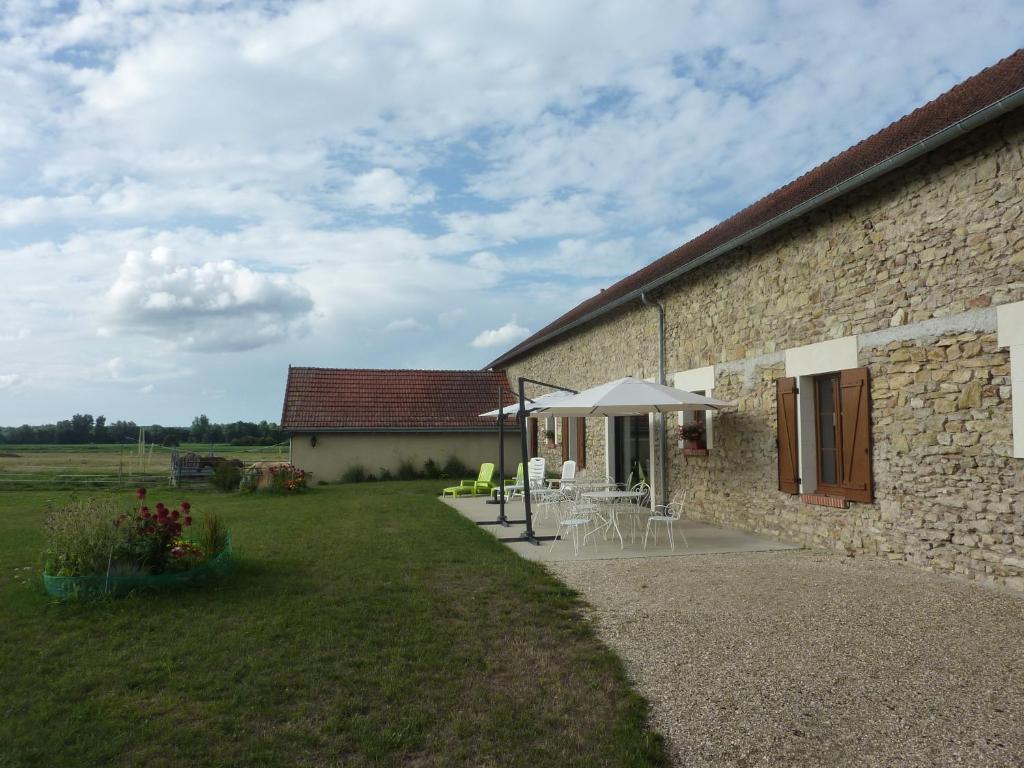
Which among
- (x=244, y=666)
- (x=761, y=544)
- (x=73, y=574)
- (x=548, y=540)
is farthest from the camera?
(x=548, y=540)

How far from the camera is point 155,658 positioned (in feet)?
14.8

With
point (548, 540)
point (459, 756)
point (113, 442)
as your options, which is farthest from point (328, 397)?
point (113, 442)

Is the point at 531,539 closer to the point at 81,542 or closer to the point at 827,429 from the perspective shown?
the point at 827,429

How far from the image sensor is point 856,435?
765cm

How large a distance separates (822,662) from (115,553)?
5547 millimetres

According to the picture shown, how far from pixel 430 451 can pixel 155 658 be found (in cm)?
1755

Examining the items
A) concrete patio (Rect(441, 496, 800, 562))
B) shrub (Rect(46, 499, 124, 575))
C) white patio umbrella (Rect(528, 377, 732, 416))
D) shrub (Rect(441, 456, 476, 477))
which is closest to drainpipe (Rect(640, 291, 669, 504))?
concrete patio (Rect(441, 496, 800, 562))

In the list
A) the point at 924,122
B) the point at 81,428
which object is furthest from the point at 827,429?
the point at 81,428

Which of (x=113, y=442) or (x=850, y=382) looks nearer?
(x=850, y=382)

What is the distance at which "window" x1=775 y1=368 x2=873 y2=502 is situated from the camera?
7.63 meters

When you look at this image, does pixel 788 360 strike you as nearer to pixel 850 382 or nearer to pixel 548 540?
pixel 850 382

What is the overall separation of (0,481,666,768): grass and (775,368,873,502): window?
351 centimetres

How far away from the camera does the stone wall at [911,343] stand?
610 cm

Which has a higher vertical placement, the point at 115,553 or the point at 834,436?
the point at 834,436
